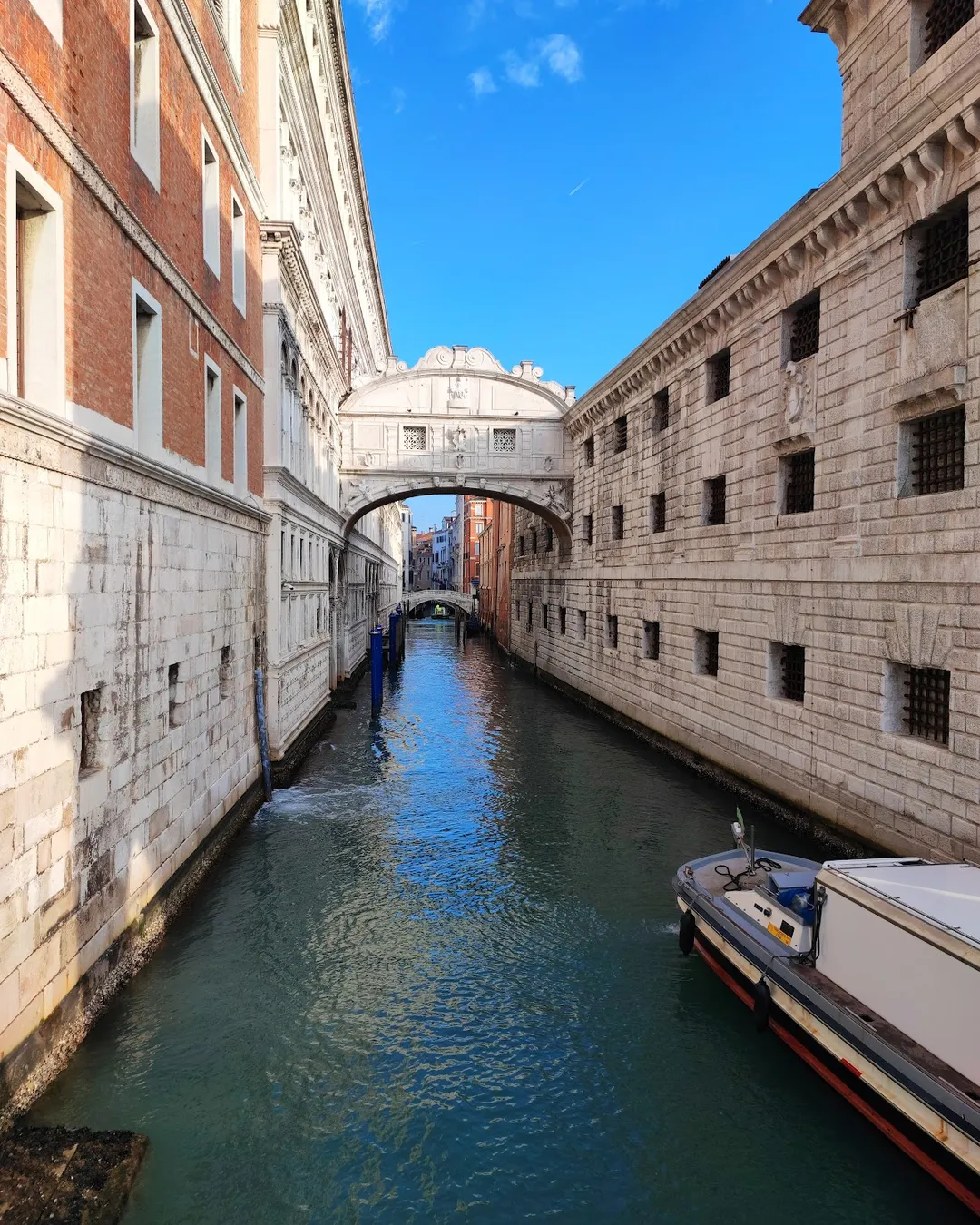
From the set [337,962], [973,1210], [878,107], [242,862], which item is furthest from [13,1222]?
[878,107]

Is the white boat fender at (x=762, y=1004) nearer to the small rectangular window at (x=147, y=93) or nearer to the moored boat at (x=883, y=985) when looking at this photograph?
the moored boat at (x=883, y=985)

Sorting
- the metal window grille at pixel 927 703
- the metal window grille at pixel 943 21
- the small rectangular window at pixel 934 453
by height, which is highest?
the metal window grille at pixel 943 21

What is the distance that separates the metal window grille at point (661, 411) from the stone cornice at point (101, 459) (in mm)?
10941

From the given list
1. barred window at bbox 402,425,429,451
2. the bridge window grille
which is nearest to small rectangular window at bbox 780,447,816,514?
the bridge window grille

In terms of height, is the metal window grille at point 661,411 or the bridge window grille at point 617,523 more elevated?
the metal window grille at point 661,411

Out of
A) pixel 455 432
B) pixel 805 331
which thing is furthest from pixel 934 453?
pixel 455 432

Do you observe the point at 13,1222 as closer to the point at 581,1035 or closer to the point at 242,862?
the point at 581,1035

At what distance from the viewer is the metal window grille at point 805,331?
37.7ft

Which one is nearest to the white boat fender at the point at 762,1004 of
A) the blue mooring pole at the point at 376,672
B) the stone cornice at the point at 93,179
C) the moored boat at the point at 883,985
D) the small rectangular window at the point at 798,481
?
the moored boat at the point at 883,985

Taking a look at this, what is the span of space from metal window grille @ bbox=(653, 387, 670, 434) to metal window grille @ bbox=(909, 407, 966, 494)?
8.74m

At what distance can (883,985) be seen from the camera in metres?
5.23

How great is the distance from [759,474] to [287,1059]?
1026 centimetres

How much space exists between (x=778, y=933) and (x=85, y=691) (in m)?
5.57

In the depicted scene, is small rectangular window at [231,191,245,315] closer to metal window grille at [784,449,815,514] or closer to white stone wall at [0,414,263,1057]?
white stone wall at [0,414,263,1057]
